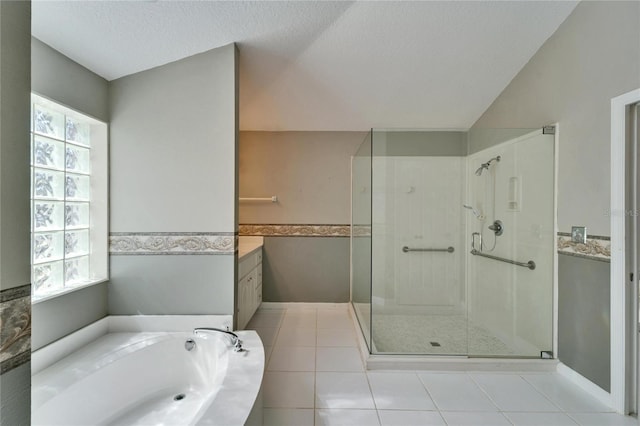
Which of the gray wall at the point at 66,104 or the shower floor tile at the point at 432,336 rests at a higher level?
the gray wall at the point at 66,104

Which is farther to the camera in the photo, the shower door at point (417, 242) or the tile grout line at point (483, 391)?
the shower door at point (417, 242)

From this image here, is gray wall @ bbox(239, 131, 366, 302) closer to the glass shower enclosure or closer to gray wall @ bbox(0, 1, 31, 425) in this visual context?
the glass shower enclosure

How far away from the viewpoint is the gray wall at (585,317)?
181 centimetres

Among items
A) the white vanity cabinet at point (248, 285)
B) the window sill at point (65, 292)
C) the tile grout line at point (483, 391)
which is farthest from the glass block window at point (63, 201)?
the tile grout line at point (483, 391)

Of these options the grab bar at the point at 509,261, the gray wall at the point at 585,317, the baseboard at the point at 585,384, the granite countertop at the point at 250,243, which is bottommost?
the baseboard at the point at 585,384

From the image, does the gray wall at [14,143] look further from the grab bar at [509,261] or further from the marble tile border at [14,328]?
the grab bar at [509,261]

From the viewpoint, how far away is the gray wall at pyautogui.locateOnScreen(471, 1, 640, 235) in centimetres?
172

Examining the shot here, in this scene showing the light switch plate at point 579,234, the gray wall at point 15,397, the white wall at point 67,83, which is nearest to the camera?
the gray wall at point 15,397

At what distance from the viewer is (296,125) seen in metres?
3.35

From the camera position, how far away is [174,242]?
2072mm

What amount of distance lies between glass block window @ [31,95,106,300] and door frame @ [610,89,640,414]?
11.2ft

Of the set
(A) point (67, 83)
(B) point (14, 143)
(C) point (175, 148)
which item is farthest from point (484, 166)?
(A) point (67, 83)

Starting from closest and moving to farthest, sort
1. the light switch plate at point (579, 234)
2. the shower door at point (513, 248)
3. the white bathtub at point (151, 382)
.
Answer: the white bathtub at point (151, 382), the light switch plate at point (579, 234), the shower door at point (513, 248)

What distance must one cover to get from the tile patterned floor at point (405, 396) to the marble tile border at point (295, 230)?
1.38m
